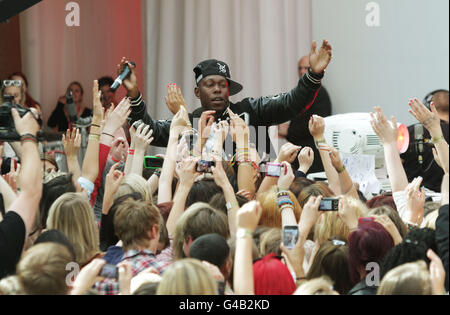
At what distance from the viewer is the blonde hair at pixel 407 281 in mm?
1884

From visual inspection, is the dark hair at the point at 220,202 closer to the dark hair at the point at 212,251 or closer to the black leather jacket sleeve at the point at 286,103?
the dark hair at the point at 212,251

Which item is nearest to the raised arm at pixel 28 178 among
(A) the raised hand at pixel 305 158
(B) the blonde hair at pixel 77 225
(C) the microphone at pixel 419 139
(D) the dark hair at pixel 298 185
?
(B) the blonde hair at pixel 77 225

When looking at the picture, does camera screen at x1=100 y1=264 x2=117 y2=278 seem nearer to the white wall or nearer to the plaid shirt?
the plaid shirt

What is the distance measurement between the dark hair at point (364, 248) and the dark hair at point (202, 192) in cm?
87

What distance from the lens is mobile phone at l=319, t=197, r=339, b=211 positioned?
102 inches

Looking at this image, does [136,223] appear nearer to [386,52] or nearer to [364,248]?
[364,248]

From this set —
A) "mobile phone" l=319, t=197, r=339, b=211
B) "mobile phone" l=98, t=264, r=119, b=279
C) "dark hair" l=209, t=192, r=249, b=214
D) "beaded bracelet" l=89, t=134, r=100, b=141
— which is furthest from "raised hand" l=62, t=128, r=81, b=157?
"mobile phone" l=319, t=197, r=339, b=211

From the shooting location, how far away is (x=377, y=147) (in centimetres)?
395

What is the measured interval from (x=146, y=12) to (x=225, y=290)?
4710mm

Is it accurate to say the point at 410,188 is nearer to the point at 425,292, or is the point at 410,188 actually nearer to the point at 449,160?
the point at 449,160

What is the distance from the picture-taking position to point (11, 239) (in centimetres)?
217

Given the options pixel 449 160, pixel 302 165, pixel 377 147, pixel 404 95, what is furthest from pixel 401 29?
pixel 449 160

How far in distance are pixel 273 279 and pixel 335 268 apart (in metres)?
0.32

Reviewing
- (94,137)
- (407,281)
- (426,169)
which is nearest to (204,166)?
(94,137)
